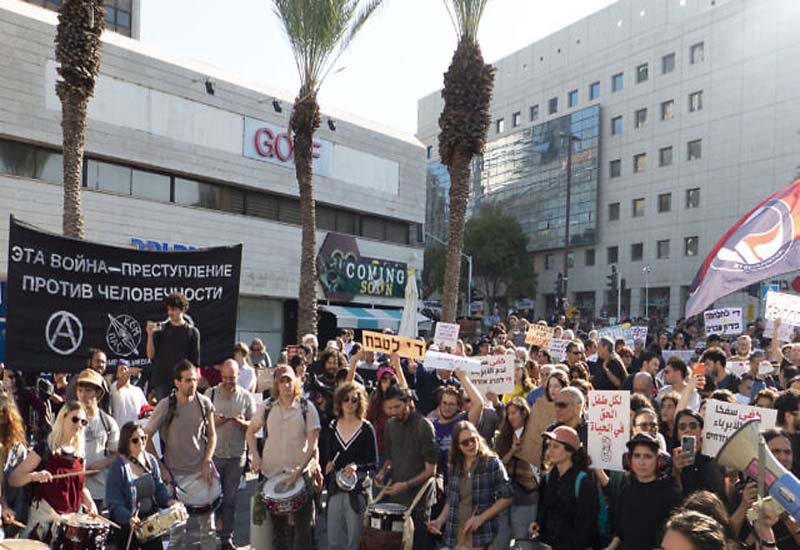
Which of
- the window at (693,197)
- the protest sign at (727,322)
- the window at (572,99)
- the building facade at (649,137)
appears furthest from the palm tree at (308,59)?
the window at (572,99)

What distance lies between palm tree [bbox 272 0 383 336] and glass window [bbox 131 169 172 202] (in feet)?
20.6

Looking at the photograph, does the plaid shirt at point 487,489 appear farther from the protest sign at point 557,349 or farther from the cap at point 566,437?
the protest sign at point 557,349

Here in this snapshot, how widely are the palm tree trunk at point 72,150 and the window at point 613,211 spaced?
46.6m

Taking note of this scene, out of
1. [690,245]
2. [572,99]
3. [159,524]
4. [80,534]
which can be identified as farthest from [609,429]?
[572,99]

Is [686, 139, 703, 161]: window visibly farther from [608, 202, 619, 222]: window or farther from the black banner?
the black banner

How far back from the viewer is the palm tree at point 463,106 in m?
17.4

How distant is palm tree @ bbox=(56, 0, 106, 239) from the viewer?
1349cm

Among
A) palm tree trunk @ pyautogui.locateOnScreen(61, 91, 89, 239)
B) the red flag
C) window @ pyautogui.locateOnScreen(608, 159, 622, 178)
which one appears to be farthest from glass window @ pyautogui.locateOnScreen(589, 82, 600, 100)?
the red flag

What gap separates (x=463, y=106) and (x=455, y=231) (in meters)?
2.93

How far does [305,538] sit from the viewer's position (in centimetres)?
654

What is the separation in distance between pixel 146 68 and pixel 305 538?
18908mm

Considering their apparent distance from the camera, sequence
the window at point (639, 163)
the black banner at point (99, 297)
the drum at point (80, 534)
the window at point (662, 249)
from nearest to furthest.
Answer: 1. the drum at point (80, 534)
2. the black banner at point (99, 297)
3. the window at point (662, 249)
4. the window at point (639, 163)

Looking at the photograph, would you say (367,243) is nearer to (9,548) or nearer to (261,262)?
(261,262)

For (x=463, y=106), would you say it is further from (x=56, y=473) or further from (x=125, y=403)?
(x=56, y=473)
